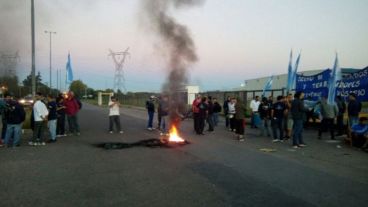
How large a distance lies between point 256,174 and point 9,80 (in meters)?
62.4

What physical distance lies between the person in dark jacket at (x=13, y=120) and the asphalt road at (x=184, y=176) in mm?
647

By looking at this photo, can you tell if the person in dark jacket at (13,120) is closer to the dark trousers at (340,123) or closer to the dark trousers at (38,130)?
the dark trousers at (38,130)

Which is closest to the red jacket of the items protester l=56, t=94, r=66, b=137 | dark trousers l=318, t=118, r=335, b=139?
protester l=56, t=94, r=66, b=137

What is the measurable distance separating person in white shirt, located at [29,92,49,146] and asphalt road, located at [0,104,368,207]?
95 centimetres

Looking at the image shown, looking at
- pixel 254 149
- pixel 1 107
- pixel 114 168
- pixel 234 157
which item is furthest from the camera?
pixel 1 107

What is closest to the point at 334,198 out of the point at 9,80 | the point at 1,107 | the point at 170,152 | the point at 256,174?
the point at 256,174

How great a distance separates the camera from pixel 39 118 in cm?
1298

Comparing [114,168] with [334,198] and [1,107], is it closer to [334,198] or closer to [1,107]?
[334,198]

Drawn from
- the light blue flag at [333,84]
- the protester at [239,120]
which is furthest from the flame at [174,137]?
the light blue flag at [333,84]

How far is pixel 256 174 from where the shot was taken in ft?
26.4

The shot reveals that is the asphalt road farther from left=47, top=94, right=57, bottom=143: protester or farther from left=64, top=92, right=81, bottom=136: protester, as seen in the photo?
left=64, top=92, right=81, bottom=136: protester

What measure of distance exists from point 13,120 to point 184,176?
23.3 feet

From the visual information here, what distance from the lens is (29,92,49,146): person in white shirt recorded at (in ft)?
42.6

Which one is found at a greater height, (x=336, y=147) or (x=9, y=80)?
(x=9, y=80)
